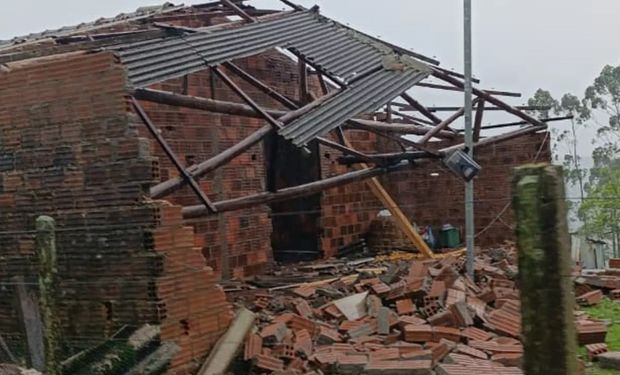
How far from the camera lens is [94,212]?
245 inches

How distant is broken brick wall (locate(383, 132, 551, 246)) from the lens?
13813 mm

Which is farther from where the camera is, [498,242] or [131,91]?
[498,242]

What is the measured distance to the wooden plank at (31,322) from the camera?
627 centimetres

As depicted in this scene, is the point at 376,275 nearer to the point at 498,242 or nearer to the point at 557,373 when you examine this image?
the point at 498,242

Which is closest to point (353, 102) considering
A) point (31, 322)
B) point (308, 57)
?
point (308, 57)

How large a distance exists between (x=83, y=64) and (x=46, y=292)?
233cm

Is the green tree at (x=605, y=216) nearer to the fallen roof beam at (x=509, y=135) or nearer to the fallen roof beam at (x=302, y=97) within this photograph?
the fallen roof beam at (x=509, y=135)

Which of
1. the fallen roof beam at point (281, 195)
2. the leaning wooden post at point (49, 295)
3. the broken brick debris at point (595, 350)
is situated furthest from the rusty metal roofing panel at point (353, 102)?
the broken brick debris at point (595, 350)

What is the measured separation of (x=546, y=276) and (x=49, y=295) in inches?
128

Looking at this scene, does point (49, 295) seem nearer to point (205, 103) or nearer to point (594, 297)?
point (205, 103)

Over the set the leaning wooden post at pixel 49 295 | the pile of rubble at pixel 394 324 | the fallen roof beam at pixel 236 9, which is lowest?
the pile of rubble at pixel 394 324

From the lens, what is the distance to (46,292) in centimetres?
462

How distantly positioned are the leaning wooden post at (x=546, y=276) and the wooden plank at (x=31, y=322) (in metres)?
4.76

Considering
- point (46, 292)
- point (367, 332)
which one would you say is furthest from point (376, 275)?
point (46, 292)
